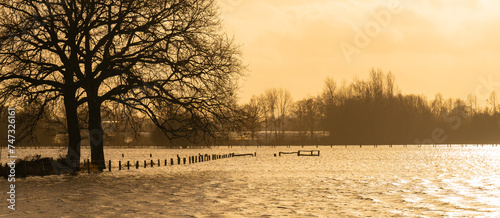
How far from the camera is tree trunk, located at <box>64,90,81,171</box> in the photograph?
35.3 m

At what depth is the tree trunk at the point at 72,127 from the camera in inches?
1391

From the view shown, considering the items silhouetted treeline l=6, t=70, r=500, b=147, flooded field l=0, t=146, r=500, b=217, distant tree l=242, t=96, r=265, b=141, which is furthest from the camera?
silhouetted treeline l=6, t=70, r=500, b=147

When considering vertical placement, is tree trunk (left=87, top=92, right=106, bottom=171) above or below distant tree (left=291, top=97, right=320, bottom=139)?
below

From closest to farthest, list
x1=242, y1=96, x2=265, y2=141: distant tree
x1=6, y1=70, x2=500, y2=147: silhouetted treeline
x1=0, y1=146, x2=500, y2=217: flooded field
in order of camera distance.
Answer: x1=0, y1=146, x2=500, y2=217: flooded field, x1=242, y1=96, x2=265, y2=141: distant tree, x1=6, y1=70, x2=500, y2=147: silhouetted treeline

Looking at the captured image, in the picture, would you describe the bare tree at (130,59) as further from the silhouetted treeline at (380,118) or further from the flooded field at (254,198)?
the silhouetted treeline at (380,118)

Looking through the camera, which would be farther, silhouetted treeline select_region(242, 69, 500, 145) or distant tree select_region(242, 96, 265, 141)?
silhouetted treeline select_region(242, 69, 500, 145)


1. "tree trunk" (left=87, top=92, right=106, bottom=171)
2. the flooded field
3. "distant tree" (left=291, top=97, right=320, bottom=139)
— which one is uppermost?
"distant tree" (left=291, top=97, right=320, bottom=139)

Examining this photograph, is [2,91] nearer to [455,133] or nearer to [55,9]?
[55,9]

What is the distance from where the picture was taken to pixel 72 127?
117ft

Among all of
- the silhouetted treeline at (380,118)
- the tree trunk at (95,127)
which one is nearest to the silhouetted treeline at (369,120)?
the silhouetted treeline at (380,118)

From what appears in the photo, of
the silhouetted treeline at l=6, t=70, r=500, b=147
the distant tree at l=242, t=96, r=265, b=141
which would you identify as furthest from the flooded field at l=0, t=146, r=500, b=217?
the silhouetted treeline at l=6, t=70, r=500, b=147

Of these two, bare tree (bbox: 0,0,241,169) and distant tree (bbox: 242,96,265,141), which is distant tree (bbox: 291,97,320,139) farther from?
bare tree (bbox: 0,0,241,169)

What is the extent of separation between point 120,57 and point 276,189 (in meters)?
14.0

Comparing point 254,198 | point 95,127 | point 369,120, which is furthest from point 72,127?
point 369,120
